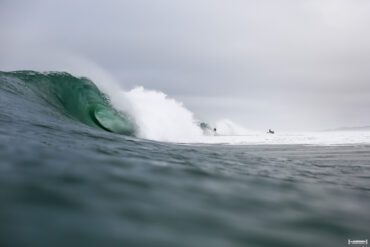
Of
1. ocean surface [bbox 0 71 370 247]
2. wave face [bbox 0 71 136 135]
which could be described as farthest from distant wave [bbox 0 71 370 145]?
ocean surface [bbox 0 71 370 247]

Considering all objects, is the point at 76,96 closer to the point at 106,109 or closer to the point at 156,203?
the point at 106,109

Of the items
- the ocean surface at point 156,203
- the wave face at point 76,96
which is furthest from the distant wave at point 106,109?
the ocean surface at point 156,203

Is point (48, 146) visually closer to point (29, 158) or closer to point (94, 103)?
point (29, 158)

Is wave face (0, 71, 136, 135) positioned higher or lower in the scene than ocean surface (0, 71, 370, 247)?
higher

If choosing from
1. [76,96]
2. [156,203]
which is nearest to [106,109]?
[76,96]

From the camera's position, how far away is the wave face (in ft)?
28.1

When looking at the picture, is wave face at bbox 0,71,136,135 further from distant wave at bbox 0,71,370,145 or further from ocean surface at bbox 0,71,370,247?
ocean surface at bbox 0,71,370,247

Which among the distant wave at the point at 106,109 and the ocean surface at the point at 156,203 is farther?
the distant wave at the point at 106,109

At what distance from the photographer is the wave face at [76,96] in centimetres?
857

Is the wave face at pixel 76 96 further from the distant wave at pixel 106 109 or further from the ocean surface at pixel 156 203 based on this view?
the ocean surface at pixel 156 203

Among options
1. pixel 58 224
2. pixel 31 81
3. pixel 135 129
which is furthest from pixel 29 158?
pixel 135 129

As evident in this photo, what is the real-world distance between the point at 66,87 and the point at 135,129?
4.05 metres

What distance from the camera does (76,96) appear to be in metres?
10.8

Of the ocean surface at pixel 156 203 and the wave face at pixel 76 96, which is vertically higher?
the wave face at pixel 76 96
